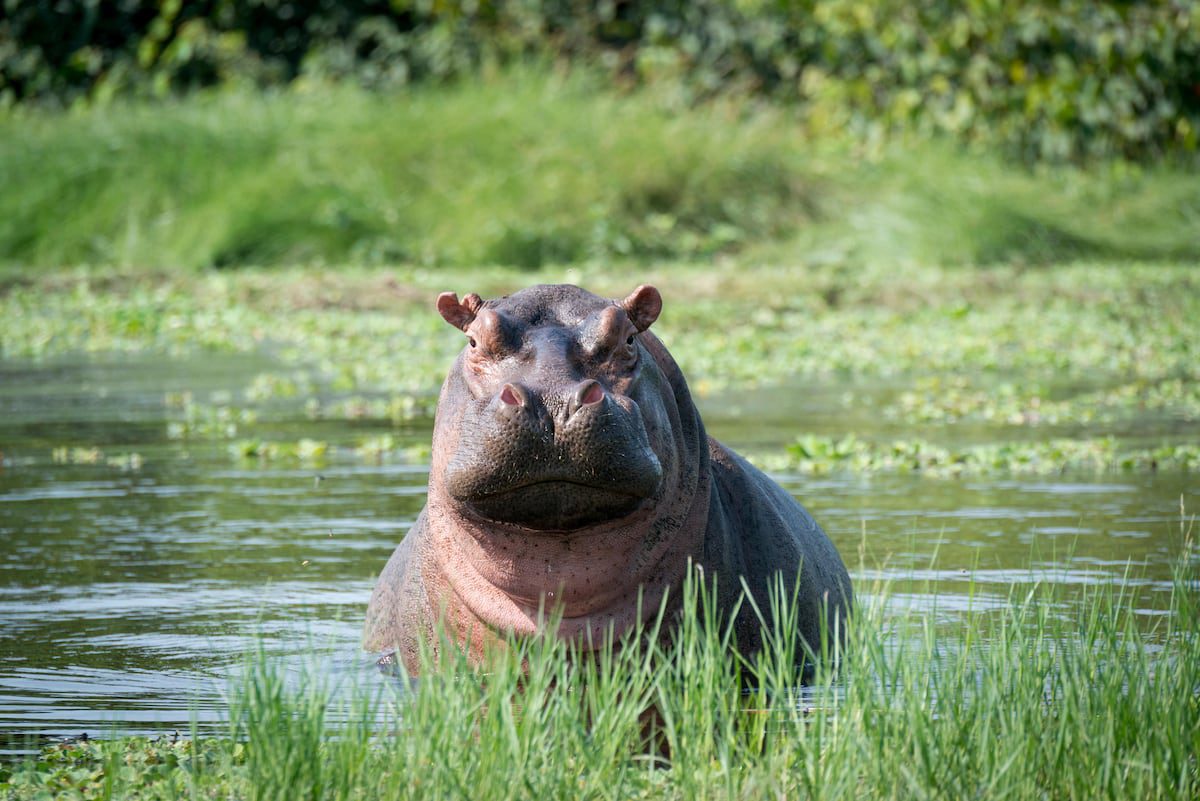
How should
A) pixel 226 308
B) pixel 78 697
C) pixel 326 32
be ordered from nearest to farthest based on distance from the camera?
pixel 78 697
pixel 226 308
pixel 326 32

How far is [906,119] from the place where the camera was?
19594mm

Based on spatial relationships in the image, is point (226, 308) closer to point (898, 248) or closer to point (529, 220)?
point (529, 220)

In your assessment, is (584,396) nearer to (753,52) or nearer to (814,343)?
(814,343)

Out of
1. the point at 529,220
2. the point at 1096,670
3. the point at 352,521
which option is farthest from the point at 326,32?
the point at 1096,670

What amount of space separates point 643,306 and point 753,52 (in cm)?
1727

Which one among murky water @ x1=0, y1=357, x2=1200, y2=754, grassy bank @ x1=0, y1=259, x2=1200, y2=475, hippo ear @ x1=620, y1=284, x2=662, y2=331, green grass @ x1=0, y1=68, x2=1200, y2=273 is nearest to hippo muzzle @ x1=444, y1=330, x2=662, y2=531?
hippo ear @ x1=620, y1=284, x2=662, y2=331

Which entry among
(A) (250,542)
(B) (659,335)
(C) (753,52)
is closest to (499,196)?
(B) (659,335)

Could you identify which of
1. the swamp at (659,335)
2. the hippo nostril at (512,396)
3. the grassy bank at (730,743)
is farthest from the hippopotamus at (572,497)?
the grassy bank at (730,743)

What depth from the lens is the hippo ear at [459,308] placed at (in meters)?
4.08

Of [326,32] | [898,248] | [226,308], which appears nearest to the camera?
[226,308]

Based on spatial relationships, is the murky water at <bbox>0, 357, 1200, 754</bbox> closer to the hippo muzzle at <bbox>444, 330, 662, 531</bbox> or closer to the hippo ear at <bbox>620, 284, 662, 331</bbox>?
the hippo muzzle at <bbox>444, 330, 662, 531</bbox>

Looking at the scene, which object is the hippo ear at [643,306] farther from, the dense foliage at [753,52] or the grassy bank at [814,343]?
the dense foliage at [753,52]

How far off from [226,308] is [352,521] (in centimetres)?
741

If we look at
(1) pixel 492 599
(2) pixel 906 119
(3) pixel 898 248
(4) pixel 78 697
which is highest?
(2) pixel 906 119
